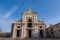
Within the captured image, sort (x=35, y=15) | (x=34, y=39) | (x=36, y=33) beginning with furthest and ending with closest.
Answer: (x=35, y=15) → (x=36, y=33) → (x=34, y=39)

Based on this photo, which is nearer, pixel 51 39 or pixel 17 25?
pixel 51 39

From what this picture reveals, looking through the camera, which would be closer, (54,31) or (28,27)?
(28,27)

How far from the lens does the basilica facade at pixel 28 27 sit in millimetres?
47375

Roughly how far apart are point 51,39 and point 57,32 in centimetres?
1500

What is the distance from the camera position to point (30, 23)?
50000 mm

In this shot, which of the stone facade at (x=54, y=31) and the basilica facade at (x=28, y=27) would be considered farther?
the stone facade at (x=54, y=31)

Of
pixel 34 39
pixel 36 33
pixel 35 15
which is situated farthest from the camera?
pixel 35 15

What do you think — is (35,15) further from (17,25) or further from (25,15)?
(17,25)

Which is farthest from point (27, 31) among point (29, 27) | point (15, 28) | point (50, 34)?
point (50, 34)

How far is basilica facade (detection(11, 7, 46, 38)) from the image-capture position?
155 feet

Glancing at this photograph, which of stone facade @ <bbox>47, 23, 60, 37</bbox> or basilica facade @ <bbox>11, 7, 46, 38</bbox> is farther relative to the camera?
stone facade @ <bbox>47, 23, 60, 37</bbox>

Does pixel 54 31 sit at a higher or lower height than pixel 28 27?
lower

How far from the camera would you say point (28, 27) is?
48906mm

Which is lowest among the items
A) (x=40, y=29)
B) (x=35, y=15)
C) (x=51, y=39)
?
(x=51, y=39)
